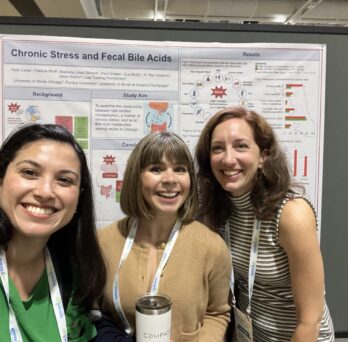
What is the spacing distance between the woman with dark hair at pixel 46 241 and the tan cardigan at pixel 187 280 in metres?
0.10

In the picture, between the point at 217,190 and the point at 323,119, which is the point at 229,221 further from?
the point at 323,119

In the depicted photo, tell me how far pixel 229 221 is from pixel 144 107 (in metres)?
0.71

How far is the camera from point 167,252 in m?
1.26

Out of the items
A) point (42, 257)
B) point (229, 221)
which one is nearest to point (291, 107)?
point (229, 221)

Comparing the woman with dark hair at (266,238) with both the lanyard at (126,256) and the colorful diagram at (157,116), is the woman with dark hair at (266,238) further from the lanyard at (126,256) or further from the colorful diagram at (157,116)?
the colorful diagram at (157,116)

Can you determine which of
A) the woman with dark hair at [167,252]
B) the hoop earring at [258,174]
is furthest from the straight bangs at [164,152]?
the hoop earring at [258,174]

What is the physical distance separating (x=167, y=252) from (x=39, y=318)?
444 millimetres

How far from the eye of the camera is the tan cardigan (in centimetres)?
123

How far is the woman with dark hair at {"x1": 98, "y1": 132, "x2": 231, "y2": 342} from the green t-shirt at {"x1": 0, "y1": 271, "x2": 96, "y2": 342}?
0.15 meters

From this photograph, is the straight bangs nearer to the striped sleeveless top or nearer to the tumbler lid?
the striped sleeveless top

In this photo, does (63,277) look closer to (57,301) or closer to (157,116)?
(57,301)

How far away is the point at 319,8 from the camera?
5.89 metres

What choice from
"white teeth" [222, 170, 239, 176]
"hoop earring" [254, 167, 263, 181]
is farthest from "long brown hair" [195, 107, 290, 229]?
"white teeth" [222, 170, 239, 176]

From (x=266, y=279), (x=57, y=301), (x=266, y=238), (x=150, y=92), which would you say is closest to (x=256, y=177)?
(x=266, y=238)
